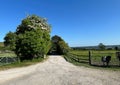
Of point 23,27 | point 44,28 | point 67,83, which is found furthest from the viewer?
point 44,28

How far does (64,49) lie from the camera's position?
50656 mm

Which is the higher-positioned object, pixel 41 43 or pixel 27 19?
pixel 27 19

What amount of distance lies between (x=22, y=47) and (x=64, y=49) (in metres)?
23.6

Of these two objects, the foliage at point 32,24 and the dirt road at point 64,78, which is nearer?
the dirt road at point 64,78

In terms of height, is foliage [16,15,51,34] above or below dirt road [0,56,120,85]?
above

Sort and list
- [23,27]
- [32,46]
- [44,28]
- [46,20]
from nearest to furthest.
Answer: [32,46] < [23,27] < [44,28] < [46,20]

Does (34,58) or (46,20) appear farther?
(46,20)

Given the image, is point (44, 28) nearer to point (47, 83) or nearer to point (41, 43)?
point (41, 43)

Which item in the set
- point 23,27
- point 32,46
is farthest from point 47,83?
point 23,27

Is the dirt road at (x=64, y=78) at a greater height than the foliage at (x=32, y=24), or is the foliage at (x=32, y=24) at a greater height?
the foliage at (x=32, y=24)

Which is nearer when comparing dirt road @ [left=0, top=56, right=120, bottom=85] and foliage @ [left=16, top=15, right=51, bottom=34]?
dirt road @ [left=0, top=56, right=120, bottom=85]

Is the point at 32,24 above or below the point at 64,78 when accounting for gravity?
above

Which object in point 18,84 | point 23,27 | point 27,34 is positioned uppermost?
point 23,27

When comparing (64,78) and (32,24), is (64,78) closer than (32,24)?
Yes
